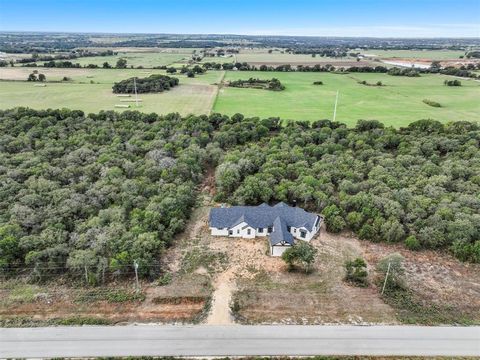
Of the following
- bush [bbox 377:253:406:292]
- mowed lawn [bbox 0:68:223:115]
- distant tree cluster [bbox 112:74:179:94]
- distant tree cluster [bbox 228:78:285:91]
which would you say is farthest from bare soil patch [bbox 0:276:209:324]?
distant tree cluster [bbox 228:78:285:91]

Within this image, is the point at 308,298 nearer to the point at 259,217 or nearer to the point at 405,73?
the point at 259,217

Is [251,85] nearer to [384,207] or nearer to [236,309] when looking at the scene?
[384,207]

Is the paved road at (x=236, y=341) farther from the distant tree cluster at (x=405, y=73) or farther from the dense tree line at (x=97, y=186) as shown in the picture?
the distant tree cluster at (x=405, y=73)

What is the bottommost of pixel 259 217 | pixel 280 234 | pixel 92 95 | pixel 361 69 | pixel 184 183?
pixel 280 234

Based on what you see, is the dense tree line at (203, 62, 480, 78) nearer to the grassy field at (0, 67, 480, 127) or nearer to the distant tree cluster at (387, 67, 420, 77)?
the distant tree cluster at (387, 67, 420, 77)

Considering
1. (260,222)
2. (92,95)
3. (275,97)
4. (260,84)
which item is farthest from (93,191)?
(260,84)
